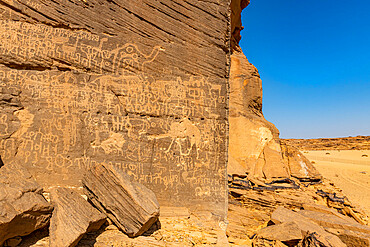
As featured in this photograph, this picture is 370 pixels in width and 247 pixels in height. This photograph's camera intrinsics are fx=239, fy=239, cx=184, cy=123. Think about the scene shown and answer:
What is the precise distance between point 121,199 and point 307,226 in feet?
12.4

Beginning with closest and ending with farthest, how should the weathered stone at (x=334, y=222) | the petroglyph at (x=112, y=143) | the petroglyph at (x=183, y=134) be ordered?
the petroglyph at (x=112, y=143) → the petroglyph at (x=183, y=134) → the weathered stone at (x=334, y=222)

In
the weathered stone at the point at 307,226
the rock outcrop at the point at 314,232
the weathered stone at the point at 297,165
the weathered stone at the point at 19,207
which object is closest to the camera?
the weathered stone at the point at 19,207

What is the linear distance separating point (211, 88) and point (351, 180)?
1371cm

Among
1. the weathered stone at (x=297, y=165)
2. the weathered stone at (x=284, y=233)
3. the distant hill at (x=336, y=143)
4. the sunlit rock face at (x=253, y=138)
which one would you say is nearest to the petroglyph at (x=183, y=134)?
the weathered stone at (x=284, y=233)

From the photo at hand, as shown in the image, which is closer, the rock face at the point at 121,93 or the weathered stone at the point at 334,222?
the rock face at the point at 121,93

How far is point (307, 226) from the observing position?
15.2 ft

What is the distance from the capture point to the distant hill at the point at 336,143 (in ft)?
92.2

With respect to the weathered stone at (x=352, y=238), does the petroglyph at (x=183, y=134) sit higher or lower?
higher

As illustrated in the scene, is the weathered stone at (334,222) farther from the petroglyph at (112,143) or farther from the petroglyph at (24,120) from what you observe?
the petroglyph at (24,120)

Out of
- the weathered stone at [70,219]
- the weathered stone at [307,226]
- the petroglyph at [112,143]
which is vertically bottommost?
the weathered stone at [307,226]

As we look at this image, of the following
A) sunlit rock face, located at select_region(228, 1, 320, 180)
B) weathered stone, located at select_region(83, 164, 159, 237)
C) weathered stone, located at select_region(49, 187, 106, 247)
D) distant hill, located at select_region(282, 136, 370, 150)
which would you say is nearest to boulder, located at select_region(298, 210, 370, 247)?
sunlit rock face, located at select_region(228, 1, 320, 180)

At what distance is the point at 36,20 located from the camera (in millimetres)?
3293

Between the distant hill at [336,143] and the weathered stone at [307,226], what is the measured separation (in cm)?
2429

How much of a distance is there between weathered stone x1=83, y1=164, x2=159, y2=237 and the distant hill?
27.7m
